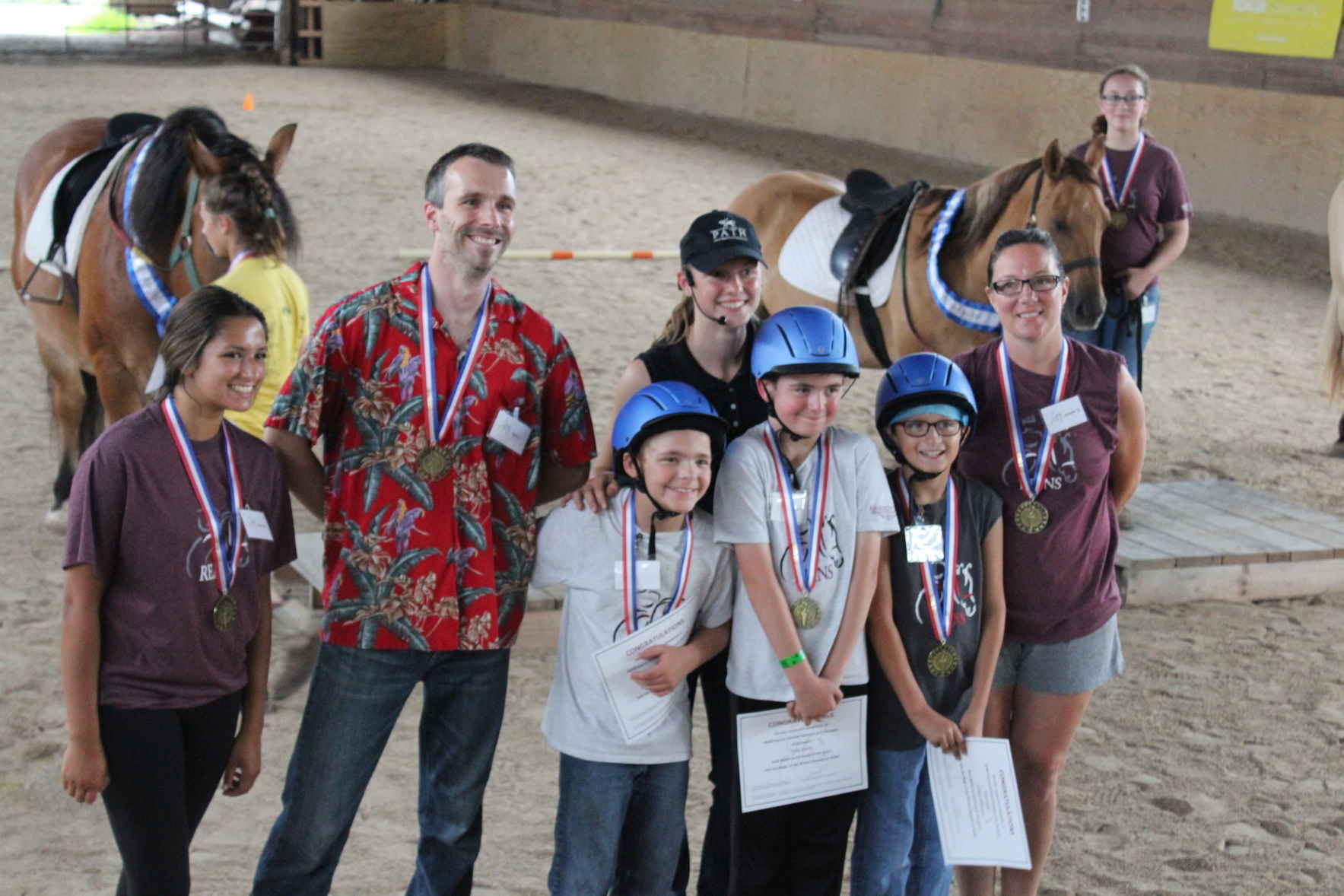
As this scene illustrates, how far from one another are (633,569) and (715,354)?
540mm

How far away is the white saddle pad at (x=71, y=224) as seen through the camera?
18.5 ft

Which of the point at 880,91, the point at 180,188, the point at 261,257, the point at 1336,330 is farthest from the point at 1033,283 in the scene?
the point at 880,91

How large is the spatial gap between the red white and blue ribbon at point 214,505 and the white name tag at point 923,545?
133 centimetres

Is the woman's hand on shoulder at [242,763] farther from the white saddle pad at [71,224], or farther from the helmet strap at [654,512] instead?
the white saddle pad at [71,224]

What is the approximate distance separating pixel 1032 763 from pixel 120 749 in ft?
6.26

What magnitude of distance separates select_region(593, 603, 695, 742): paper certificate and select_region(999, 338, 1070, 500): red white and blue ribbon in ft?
2.72

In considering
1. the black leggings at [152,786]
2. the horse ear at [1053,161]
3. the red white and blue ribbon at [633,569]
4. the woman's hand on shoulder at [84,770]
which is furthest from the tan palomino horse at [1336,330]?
the woman's hand on shoulder at [84,770]

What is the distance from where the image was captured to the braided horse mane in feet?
15.9

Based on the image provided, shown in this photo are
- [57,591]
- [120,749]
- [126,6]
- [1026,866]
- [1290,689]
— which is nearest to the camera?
[120,749]

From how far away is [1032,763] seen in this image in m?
3.29

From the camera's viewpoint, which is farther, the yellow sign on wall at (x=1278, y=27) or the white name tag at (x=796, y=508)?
the yellow sign on wall at (x=1278, y=27)

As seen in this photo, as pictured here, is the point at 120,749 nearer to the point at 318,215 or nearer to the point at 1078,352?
the point at 1078,352

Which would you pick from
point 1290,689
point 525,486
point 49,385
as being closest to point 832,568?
point 525,486

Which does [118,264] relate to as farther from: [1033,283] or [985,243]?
[1033,283]
